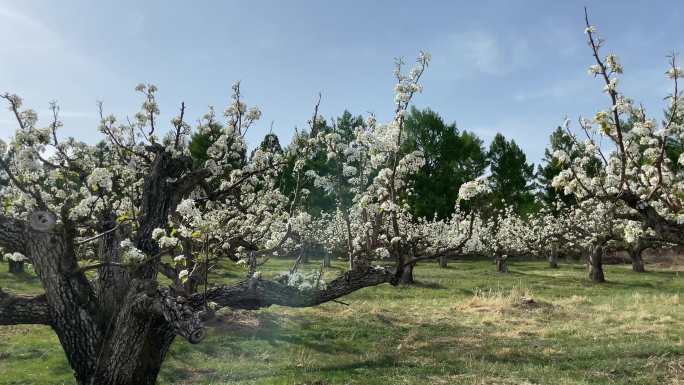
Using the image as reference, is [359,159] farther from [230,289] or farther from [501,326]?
[501,326]

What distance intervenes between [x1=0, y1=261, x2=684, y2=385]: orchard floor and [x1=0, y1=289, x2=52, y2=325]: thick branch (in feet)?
14.3

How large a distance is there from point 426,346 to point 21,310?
10604 millimetres

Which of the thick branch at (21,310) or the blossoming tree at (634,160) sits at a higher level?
the blossoming tree at (634,160)

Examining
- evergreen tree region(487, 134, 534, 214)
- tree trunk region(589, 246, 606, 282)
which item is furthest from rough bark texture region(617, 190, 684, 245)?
evergreen tree region(487, 134, 534, 214)

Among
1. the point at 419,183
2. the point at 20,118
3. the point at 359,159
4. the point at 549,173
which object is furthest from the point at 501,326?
the point at 549,173

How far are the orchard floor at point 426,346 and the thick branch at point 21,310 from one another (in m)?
4.35

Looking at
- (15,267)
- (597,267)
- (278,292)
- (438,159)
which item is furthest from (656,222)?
(438,159)

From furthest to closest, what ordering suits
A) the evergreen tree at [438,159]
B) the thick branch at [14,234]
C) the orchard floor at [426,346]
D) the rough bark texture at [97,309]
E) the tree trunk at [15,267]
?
the evergreen tree at [438,159] < the tree trunk at [15,267] < the orchard floor at [426,346] < the thick branch at [14,234] < the rough bark texture at [97,309]

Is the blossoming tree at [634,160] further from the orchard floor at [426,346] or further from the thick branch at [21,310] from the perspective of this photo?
the thick branch at [21,310]

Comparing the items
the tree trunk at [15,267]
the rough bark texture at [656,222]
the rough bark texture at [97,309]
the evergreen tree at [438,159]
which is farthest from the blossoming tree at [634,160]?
the evergreen tree at [438,159]

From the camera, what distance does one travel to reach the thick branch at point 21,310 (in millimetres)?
7941

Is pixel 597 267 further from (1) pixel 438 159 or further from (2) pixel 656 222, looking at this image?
(1) pixel 438 159

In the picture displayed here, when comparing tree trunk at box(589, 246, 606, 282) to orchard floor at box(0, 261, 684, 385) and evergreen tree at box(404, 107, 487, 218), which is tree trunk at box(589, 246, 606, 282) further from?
evergreen tree at box(404, 107, 487, 218)

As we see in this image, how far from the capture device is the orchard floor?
1166 cm
